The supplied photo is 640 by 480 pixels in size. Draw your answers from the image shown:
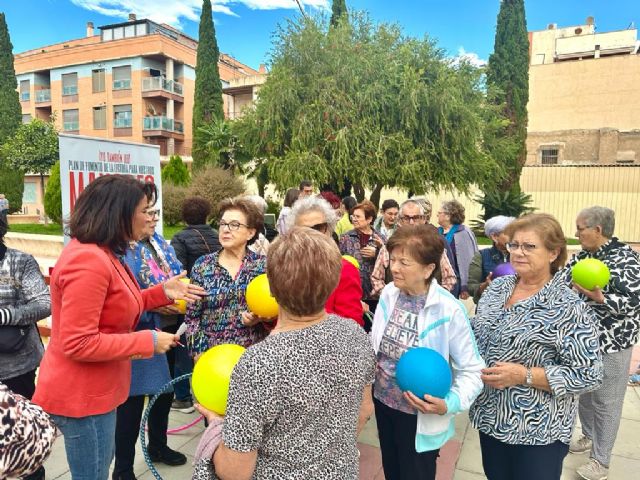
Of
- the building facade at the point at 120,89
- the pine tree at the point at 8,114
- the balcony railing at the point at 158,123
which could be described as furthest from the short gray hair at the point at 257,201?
the balcony railing at the point at 158,123

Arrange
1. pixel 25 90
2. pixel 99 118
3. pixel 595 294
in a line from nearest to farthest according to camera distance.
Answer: pixel 595 294, pixel 99 118, pixel 25 90

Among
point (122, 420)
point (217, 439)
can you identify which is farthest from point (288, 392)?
point (122, 420)

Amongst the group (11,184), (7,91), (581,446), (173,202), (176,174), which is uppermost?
(7,91)

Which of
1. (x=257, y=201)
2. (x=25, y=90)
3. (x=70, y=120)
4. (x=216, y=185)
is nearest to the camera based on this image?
(x=257, y=201)

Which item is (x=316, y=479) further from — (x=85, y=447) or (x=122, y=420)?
(x=122, y=420)

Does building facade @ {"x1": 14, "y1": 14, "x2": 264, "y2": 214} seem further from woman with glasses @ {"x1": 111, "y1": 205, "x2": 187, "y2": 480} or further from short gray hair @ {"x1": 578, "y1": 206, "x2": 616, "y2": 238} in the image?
short gray hair @ {"x1": 578, "y1": 206, "x2": 616, "y2": 238}

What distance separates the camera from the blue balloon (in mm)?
1776

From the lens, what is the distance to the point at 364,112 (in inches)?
565

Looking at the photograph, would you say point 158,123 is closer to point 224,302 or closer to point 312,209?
point 312,209

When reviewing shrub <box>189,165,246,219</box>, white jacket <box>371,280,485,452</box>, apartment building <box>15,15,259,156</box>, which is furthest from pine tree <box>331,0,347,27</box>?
white jacket <box>371,280,485,452</box>

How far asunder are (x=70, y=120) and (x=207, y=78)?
18.0m

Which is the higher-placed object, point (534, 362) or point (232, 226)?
point (232, 226)

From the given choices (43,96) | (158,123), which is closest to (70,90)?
(43,96)

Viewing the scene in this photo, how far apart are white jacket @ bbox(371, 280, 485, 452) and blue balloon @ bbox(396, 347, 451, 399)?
9 centimetres
